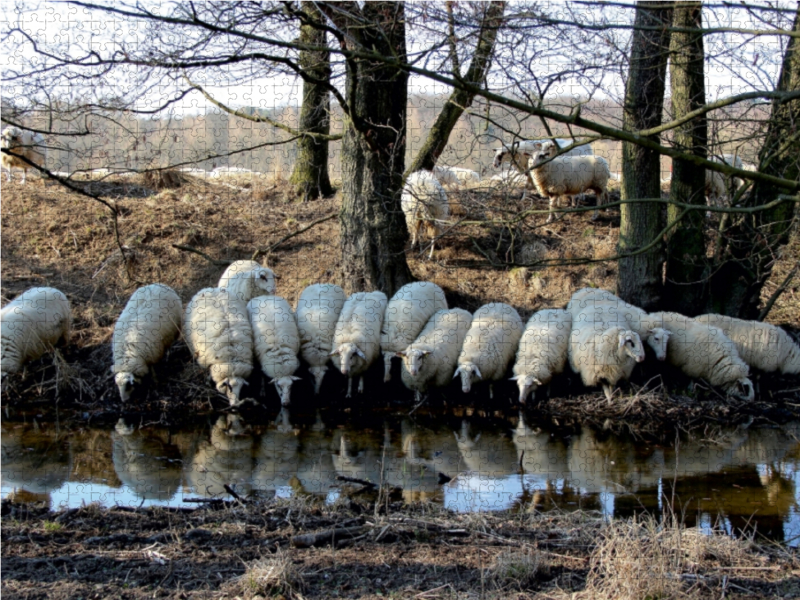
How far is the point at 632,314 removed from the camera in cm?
1074

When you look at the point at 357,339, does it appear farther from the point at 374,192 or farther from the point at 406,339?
the point at 374,192

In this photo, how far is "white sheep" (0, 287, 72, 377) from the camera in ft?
34.0

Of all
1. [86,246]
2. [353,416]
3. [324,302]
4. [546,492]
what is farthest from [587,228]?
[86,246]

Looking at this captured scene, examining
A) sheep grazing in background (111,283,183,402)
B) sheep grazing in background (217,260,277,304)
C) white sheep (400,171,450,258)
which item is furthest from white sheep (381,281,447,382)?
sheep grazing in background (111,283,183,402)

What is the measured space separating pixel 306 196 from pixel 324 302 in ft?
17.9

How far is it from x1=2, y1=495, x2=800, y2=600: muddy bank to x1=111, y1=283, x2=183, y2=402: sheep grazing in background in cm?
407

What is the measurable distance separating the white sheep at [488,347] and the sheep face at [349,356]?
4.08ft

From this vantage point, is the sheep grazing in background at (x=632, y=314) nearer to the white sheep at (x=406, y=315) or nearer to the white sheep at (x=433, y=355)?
the white sheep at (x=433, y=355)

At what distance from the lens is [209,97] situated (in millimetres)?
11102

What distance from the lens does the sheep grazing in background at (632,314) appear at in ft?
33.2

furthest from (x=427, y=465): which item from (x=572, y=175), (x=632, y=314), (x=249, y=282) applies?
(x=572, y=175)

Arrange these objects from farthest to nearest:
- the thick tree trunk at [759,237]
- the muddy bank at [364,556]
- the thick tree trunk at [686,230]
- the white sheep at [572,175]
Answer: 1. the white sheep at [572,175]
2. the thick tree trunk at [686,230]
3. the thick tree trunk at [759,237]
4. the muddy bank at [364,556]

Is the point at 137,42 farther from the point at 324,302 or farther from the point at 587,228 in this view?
the point at 587,228

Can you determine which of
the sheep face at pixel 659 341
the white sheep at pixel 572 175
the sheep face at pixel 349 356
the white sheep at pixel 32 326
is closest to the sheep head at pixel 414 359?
the sheep face at pixel 349 356
